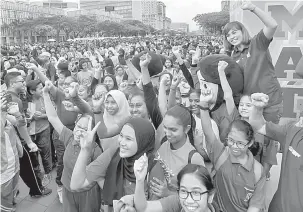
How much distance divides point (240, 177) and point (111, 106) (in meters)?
1.41

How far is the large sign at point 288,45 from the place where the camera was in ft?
14.2

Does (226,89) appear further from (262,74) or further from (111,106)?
(111,106)

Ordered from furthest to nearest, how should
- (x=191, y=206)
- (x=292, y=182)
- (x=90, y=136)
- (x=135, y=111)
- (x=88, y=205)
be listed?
(x=135, y=111) → (x=88, y=205) → (x=90, y=136) → (x=292, y=182) → (x=191, y=206)

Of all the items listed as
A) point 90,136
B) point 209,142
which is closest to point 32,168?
point 90,136

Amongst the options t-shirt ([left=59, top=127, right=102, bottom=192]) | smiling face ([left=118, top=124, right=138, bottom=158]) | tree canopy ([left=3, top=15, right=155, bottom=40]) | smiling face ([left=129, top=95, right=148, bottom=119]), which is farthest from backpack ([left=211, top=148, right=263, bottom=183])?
tree canopy ([left=3, top=15, right=155, bottom=40])

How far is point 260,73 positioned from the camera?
104 inches

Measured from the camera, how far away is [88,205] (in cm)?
255

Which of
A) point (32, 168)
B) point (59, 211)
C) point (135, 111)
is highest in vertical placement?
point (135, 111)

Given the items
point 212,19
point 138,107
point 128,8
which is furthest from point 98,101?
point 128,8

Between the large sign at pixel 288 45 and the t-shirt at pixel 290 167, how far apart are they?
2.78m

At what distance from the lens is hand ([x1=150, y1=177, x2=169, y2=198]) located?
1.87 metres

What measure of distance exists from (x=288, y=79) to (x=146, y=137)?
3264mm

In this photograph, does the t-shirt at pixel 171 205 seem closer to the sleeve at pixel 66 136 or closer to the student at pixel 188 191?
the student at pixel 188 191

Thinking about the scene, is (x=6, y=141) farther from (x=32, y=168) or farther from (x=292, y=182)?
(x=292, y=182)
